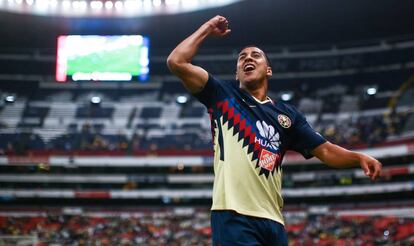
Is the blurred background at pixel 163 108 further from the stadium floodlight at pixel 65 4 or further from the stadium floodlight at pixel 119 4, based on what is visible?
the stadium floodlight at pixel 119 4

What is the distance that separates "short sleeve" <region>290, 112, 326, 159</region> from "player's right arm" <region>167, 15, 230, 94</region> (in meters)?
0.71

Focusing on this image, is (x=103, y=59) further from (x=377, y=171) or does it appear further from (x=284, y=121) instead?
(x=377, y=171)

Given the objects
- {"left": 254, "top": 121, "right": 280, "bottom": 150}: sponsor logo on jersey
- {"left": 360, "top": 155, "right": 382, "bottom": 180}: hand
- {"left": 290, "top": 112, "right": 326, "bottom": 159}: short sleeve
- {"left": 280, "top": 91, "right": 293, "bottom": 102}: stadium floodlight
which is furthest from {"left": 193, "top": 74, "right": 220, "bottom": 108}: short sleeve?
{"left": 280, "top": 91, "right": 293, "bottom": 102}: stadium floodlight

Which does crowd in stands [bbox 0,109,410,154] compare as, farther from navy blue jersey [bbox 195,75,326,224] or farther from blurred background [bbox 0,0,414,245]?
navy blue jersey [bbox 195,75,326,224]

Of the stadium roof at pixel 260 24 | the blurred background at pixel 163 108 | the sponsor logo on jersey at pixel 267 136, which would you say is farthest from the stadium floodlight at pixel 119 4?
the sponsor logo on jersey at pixel 267 136

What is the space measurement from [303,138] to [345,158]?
0.94 feet

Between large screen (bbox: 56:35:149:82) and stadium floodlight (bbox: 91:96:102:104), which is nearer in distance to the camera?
large screen (bbox: 56:35:149:82)

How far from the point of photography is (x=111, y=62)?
41531 mm

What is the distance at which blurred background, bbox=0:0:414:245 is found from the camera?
3553 centimetres

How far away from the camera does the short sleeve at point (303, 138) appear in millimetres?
3728

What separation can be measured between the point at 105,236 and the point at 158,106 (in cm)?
1460

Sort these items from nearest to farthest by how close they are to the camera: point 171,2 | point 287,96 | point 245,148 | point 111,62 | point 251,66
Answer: point 245,148
point 251,66
point 171,2
point 111,62
point 287,96

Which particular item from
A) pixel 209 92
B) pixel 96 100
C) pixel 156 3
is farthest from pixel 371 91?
pixel 209 92

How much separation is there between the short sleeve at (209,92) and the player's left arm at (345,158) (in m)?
0.81
